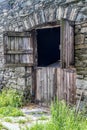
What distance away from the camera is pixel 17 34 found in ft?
28.1

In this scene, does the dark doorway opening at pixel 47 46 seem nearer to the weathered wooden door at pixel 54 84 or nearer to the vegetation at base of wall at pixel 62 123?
the weathered wooden door at pixel 54 84

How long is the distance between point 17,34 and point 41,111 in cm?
221

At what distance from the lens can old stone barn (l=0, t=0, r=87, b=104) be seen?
22.8ft

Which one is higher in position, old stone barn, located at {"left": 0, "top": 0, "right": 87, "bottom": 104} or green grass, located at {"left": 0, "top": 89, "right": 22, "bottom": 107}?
old stone barn, located at {"left": 0, "top": 0, "right": 87, "bottom": 104}

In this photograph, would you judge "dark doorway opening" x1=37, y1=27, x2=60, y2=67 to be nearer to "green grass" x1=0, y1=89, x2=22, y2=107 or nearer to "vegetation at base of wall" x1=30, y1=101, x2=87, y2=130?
"green grass" x1=0, y1=89, x2=22, y2=107

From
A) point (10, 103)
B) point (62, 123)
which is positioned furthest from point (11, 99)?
point (62, 123)

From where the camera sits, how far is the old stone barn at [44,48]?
→ 6957mm

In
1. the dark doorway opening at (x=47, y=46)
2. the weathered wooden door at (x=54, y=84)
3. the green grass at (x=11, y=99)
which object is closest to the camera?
the weathered wooden door at (x=54, y=84)

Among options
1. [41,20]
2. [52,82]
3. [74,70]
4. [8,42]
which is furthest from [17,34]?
[74,70]

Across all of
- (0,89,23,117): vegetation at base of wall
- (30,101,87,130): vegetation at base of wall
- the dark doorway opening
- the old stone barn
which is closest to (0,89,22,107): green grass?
(0,89,23,117): vegetation at base of wall

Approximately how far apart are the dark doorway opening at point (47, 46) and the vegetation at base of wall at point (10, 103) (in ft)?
3.60

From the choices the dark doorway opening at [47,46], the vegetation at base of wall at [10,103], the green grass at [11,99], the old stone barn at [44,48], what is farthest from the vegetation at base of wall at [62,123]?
the dark doorway opening at [47,46]

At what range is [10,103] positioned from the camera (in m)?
8.38

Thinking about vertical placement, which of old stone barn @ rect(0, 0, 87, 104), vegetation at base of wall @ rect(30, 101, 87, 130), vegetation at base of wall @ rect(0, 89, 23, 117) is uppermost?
old stone barn @ rect(0, 0, 87, 104)
